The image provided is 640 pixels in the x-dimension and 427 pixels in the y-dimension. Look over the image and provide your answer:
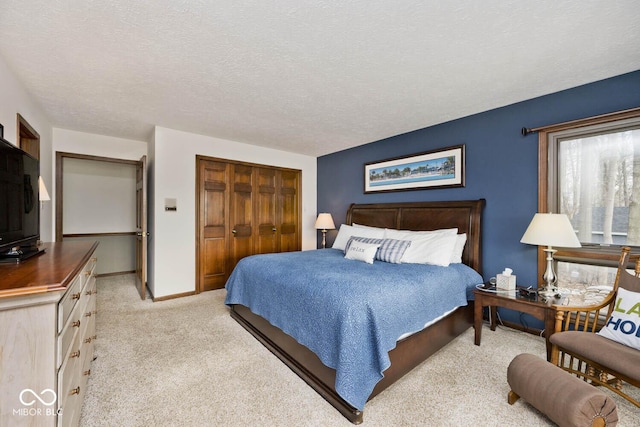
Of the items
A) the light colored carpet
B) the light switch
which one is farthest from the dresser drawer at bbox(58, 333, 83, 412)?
the light switch

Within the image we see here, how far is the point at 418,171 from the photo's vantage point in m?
3.94

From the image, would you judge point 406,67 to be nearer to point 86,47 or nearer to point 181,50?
point 181,50

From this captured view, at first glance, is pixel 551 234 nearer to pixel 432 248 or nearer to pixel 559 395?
pixel 432 248

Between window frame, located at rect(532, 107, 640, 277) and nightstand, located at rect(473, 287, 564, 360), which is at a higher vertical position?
window frame, located at rect(532, 107, 640, 277)

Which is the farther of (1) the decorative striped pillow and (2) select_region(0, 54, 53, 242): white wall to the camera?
(1) the decorative striped pillow

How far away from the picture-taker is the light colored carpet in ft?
5.57

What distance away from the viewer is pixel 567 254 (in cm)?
275

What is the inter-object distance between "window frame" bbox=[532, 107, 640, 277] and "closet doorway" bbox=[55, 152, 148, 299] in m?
5.80

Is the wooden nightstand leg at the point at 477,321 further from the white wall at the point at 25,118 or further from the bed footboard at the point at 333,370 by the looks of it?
the white wall at the point at 25,118

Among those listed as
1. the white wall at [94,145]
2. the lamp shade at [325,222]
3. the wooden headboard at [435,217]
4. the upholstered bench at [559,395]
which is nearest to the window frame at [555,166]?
the wooden headboard at [435,217]

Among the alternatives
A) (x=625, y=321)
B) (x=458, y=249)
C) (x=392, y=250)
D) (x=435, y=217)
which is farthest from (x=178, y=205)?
(x=625, y=321)

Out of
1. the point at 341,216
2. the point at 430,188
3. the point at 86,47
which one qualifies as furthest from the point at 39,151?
the point at 430,188

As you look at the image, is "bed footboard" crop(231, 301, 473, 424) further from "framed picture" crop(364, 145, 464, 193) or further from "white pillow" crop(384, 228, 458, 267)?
"framed picture" crop(364, 145, 464, 193)

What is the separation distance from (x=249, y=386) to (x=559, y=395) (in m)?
1.92
